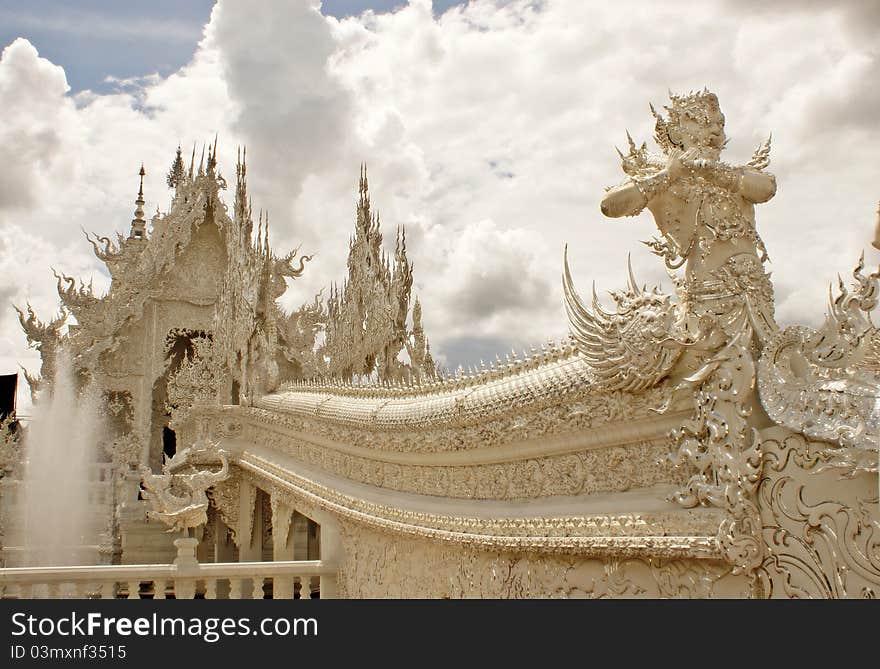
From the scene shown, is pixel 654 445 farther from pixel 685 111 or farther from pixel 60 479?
pixel 60 479

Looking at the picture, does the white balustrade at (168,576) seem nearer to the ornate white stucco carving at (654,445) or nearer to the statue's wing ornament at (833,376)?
the ornate white stucco carving at (654,445)

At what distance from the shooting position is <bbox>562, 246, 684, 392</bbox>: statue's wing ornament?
10.5 ft

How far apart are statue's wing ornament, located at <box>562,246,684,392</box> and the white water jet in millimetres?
9884

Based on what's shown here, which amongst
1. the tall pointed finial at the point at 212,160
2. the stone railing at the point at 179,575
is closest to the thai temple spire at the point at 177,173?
the tall pointed finial at the point at 212,160

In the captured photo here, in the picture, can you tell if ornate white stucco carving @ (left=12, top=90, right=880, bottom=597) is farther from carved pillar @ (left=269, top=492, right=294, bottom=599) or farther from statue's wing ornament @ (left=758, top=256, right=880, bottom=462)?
carved pillar @ (left=269, top=492, right=294, bottom=599)

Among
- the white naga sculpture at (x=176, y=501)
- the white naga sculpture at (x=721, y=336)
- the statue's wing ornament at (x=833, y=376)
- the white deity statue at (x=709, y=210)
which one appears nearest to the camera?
the statue's wing ornament at (x=833, y=376)

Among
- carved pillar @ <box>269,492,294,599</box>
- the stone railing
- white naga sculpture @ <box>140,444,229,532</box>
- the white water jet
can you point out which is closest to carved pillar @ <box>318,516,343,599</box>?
the stone railing

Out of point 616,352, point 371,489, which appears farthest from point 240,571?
point 616,352

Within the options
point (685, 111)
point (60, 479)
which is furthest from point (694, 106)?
point (60, 479)

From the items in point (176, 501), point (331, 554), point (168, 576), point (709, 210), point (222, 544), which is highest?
point (709, 210)

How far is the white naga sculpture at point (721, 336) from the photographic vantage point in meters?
2.68

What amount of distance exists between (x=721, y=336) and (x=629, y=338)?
39cm

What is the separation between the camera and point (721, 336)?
120 inches

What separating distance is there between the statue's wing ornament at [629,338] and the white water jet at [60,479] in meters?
9.88
